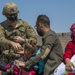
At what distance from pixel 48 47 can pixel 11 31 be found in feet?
3.81

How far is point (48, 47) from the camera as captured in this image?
5277 millimetres

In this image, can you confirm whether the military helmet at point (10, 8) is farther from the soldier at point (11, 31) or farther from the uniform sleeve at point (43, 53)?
the uniform sleeve at point (43, 53)

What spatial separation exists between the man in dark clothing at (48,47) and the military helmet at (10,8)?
2.35ft

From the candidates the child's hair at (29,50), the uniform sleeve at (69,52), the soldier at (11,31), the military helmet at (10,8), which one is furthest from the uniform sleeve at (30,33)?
the uniform sleeve at (69,52)

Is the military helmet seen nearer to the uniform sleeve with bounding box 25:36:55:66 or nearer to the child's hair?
the child's hair

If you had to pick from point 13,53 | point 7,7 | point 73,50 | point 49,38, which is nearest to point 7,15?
point 7,7

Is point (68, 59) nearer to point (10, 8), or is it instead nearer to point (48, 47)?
point (48, 47)

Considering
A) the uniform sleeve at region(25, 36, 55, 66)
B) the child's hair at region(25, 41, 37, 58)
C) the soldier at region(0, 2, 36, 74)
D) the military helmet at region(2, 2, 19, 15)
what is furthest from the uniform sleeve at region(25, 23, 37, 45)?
the uniform sleeve at region(25, 36, 55, 66)

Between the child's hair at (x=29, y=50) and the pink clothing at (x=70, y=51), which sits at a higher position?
the pink clothing at (x=70, y=51)

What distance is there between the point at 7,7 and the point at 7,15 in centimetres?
14

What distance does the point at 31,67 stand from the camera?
5418 millimetres

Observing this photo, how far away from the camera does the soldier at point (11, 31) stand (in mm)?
6102

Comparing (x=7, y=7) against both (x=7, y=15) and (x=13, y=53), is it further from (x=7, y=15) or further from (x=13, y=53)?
A: (x=13, y=53)

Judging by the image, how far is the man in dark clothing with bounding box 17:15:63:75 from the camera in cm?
529
